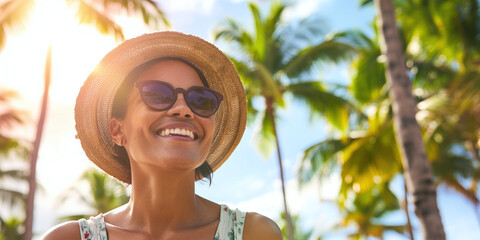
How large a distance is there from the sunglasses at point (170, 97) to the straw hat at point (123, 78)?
219mm

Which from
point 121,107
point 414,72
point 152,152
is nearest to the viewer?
point 152,152

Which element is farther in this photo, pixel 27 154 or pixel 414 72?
pixel 27 154

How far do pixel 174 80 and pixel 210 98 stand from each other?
16 cm

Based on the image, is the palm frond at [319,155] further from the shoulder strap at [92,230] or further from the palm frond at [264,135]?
the shoulder strap at [92,230]

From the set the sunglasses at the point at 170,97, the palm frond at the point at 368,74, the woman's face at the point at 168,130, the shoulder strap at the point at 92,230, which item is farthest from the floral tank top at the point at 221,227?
the palm frond at the point at 368,74

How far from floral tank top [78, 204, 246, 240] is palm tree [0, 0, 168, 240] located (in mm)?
9695

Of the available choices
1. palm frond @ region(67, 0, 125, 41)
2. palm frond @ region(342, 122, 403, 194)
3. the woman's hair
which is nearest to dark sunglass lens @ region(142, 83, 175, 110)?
the woman's hair

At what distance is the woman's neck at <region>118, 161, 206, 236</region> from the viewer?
5.60 ft

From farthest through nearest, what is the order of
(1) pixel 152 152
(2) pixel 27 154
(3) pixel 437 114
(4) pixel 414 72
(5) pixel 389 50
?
(2) pixel 27 154, (4) pixel 414 72, (3) pixel 437 114, (5) pixel 389 50, (1) pixel 152 152

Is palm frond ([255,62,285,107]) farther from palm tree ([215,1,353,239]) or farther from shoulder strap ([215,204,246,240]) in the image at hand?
shoulder strap ([215,204,246,240])

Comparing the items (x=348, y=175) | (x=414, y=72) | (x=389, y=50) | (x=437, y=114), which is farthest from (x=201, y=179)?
(x=414, y=72)

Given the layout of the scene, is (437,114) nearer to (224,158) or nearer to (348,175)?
(348,175)

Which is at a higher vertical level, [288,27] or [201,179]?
[288,27]

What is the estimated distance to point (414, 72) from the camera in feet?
56.5
